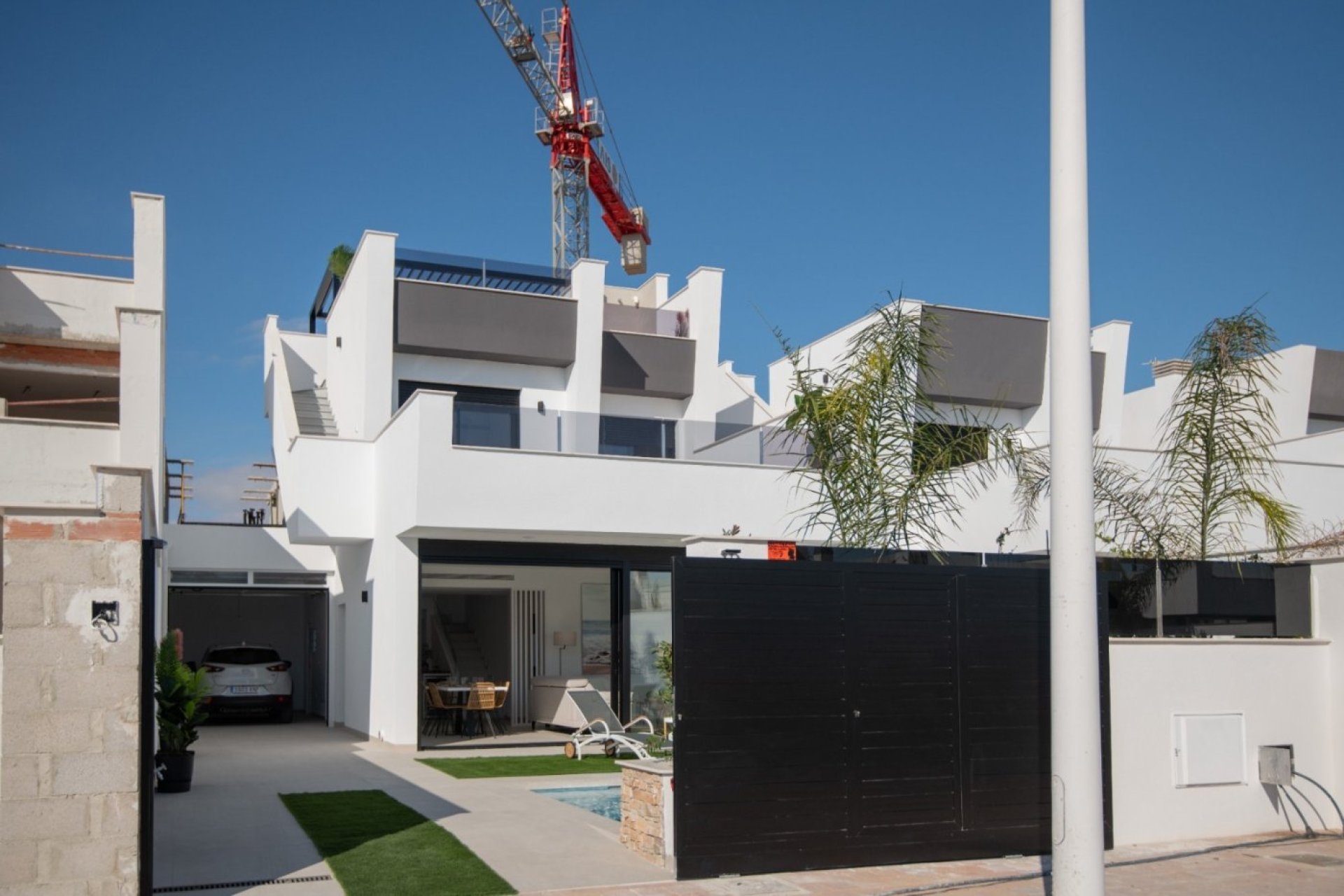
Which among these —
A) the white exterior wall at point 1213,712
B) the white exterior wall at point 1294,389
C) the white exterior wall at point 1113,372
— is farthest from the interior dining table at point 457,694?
the white exterior wall at point 1294,389

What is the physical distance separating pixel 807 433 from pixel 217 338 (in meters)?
15.7

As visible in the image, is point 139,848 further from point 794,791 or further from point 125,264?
point 125,264

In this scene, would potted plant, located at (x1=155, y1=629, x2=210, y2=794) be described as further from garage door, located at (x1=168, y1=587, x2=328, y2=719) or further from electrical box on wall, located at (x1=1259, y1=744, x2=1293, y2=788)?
garage door, located at (x1=168, y1=587, x2=328, y2=719)

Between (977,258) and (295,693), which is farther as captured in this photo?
(295,693)

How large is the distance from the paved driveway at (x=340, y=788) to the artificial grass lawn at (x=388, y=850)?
14 centimetres

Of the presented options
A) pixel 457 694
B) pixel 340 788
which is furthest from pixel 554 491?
pixel 340 788

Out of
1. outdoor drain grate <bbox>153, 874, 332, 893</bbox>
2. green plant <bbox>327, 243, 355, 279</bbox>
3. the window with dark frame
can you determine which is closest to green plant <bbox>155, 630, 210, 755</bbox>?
outdoor drain grate <bbox>153, 874, 332, 893</bbox>

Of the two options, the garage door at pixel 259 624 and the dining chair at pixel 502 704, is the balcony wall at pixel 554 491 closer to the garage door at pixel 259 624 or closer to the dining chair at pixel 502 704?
the dining chair at pixel 502 704

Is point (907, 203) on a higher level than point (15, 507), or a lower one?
higher

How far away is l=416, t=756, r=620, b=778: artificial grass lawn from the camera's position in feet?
45.6

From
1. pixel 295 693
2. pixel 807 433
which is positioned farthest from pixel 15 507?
pixel 295 693

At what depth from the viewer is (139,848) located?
6461 mm

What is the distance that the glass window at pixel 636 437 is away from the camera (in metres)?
17.0

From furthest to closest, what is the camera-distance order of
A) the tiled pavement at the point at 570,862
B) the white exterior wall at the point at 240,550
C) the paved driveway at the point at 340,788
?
the white exterior wall at the point at 240,550 → the paved driveway at the point at 340,788 → the tiled pavement at the point at 570,862
